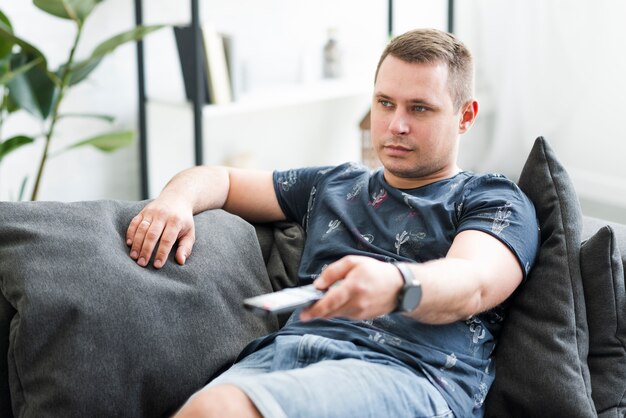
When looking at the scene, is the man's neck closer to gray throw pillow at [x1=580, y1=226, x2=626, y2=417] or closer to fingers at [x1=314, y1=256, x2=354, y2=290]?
gray throw pillow at [x1=580, y1=226, x2=626, y2=417]

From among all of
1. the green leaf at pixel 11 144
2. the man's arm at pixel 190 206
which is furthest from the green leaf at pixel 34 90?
the man's arm at pixel 190 206

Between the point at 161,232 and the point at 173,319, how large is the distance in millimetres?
184

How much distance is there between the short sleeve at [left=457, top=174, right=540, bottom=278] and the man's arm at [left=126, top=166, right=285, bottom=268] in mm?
464

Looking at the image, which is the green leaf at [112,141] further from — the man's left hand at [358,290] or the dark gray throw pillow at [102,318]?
the man's left hand at [358,290]

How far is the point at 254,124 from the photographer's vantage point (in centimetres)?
353

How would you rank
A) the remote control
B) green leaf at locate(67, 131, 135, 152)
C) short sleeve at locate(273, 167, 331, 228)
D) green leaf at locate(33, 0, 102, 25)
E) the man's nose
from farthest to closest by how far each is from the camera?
green leaf at locate(67, 131, 135, 152), green leaf at locate(33, 0, 102, 25), short sleeve at locate(273, 167, 331, 228), the man's nose, the remote control

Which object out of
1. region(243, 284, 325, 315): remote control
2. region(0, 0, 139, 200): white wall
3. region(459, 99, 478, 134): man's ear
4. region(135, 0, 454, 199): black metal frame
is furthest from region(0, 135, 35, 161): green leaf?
region(243, 284, 325, 315): remote control

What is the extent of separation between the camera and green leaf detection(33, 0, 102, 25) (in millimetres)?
2209

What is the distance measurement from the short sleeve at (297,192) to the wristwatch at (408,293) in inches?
24.9

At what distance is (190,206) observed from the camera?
67.4 inches

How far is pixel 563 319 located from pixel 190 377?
663 millimetres

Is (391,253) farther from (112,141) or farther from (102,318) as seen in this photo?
(112,141)

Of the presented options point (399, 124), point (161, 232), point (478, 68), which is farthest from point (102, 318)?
point (478, 68)

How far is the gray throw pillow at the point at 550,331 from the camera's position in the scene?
1459 millimetres
